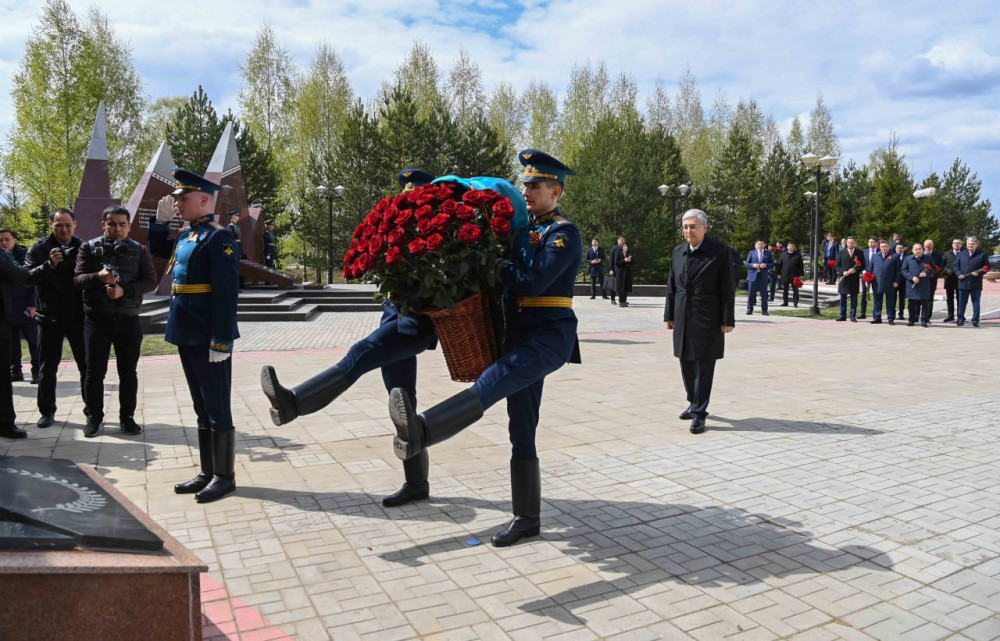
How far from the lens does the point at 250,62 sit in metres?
42.8

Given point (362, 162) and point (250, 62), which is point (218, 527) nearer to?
point (362, 162)

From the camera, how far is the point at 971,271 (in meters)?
16.1

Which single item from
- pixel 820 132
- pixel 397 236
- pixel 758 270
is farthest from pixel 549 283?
pixel 820 132

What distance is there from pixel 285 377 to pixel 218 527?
17.6 feet

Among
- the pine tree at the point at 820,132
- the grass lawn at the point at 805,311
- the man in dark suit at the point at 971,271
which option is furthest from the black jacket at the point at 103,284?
the pine tree at the point at 820,132

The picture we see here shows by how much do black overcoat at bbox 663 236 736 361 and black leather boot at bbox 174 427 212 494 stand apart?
410 cm

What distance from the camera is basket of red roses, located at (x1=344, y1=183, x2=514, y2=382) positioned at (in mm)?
3307

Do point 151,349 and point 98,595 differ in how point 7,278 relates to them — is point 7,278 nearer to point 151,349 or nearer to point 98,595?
point 98,595

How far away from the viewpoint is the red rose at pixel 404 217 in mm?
3386

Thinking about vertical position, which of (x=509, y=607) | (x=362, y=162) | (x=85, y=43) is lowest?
(x=509, y=607)

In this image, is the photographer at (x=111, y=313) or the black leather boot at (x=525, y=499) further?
the photographer at (x=111, y=313)

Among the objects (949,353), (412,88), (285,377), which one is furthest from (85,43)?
(949,353)

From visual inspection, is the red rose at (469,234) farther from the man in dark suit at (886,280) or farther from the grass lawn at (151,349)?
the man in dark suit at (886,280)

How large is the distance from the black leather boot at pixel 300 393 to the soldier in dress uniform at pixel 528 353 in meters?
0.56
